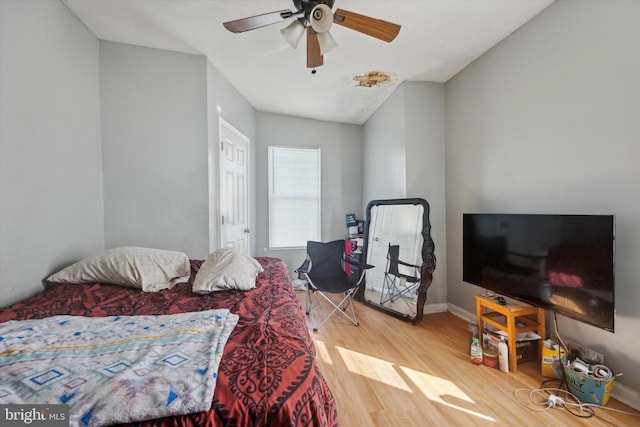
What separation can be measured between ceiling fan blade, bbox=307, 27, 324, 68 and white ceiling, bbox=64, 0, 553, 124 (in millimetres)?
356

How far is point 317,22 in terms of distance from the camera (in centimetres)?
150

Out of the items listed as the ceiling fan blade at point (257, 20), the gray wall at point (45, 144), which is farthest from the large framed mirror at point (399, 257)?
the gray wall at point (45, 144)

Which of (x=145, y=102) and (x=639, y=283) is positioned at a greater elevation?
(x=145, y=102)

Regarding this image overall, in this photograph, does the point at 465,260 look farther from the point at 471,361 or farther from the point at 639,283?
the point at 639,283

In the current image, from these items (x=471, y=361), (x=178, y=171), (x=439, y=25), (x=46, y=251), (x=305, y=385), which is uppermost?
(x=439, y=25)

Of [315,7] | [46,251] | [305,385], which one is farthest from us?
[46,251]

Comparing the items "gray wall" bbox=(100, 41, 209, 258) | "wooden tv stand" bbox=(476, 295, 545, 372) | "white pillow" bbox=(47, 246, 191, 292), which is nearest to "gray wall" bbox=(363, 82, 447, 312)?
"wooden tv stand" bbox=(476, 295, 545, 372)

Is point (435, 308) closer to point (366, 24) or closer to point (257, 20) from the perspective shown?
point (366, 24)

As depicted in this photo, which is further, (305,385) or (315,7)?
(315,7)

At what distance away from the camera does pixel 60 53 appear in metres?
1.88

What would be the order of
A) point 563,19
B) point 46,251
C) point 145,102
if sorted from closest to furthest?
point 46,251 → point 563,19 → point 145,102

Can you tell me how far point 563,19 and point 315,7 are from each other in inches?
73.0

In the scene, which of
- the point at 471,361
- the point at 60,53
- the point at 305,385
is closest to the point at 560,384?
the point at 471,361

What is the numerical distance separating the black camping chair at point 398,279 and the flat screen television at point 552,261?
0.63 m
